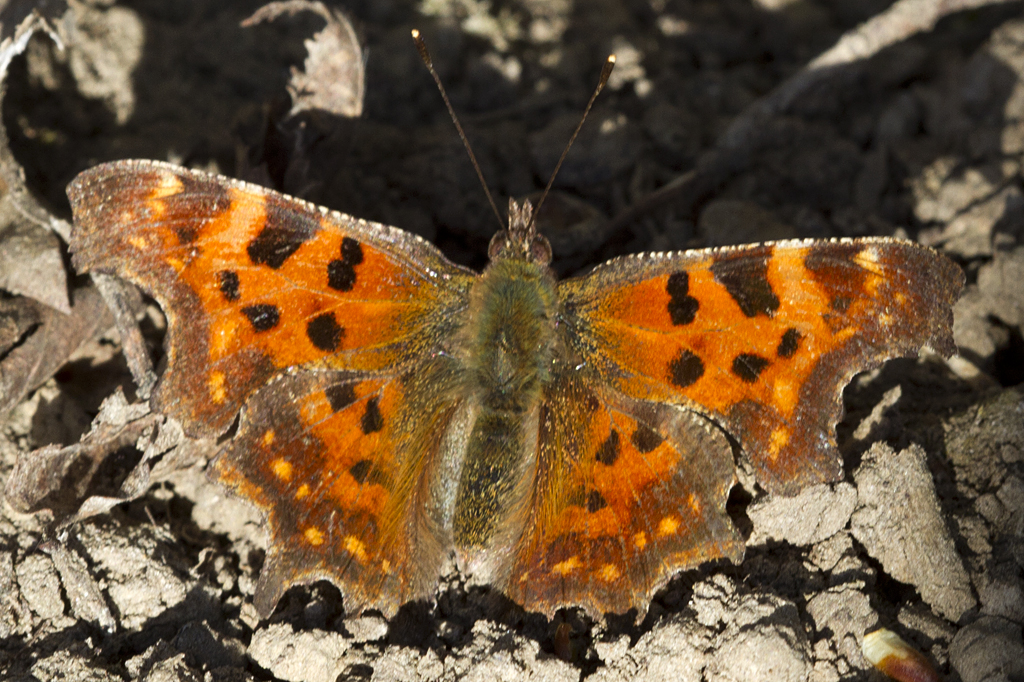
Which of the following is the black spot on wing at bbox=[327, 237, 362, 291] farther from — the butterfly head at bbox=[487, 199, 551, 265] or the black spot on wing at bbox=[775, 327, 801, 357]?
the black spot on wing at bbox=[775, 327, 801, 357]

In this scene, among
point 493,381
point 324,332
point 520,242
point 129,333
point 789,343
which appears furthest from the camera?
point 129,333

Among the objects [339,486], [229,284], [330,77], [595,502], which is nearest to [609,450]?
[595,502]

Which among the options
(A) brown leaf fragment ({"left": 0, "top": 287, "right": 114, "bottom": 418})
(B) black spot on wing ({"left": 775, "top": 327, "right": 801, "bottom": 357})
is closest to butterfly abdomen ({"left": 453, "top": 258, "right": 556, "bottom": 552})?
(B) black spot on wing ({"left": 775, "top": 327, "right": 801, "bottom": 357})

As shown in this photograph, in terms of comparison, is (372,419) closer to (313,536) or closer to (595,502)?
(313,536)

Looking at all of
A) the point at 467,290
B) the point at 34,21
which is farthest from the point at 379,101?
the point at 467,290

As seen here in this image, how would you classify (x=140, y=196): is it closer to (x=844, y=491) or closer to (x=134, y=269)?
(x=134, y=269)

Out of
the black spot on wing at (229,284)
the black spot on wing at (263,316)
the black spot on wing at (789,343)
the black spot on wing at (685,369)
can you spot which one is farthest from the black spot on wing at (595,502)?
the black spot on wing at (229,284)
